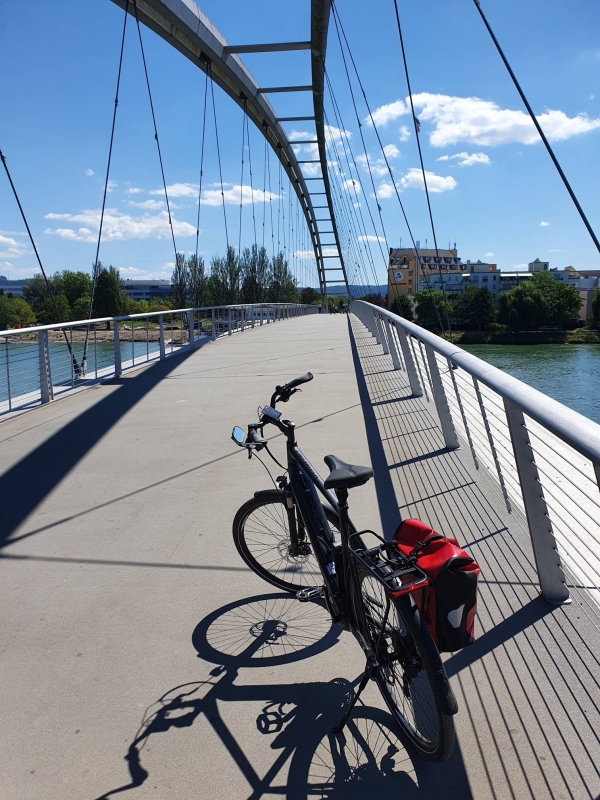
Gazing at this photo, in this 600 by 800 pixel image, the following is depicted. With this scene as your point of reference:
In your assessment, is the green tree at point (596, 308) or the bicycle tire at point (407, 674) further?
the green tree at point (596, 308)

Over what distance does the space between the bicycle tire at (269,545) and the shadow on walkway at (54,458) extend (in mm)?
1391

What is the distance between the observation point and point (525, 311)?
25672 mm

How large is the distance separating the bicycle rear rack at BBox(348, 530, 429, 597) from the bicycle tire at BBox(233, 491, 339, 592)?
0.88m

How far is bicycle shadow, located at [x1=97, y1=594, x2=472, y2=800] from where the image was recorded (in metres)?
1.85

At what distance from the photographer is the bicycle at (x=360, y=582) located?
1.81 m

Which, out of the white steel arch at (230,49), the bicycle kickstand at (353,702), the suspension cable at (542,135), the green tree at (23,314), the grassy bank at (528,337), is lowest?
the grassy bank at (528,337)

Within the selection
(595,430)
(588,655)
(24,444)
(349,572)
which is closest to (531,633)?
(588,655)

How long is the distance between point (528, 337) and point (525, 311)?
0.98 meters

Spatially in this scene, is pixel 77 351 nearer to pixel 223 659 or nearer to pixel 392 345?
pixel 392 345

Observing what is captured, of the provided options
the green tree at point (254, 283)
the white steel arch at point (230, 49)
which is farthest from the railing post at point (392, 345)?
the green tree at point (254, 283)

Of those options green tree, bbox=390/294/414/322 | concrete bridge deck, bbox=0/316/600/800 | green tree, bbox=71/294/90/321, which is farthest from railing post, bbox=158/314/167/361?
green tree, bbox=71/294/90/321

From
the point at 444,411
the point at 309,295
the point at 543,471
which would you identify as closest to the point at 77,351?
the point at 444,411

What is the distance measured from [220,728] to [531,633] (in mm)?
1155

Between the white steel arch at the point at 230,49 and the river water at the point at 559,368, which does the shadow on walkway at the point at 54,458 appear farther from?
the white steel arch at the point at 230,49
